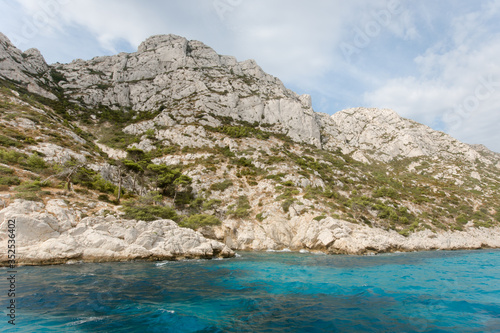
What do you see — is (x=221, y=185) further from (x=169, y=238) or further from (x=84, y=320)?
(x=84, y=320)

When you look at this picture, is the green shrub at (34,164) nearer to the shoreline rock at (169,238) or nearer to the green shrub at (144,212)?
the shoreline rock at (169,238)

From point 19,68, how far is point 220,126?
205 feet

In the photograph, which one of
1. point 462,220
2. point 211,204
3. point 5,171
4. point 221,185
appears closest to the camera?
point 5,171

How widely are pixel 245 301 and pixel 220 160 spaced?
152ft

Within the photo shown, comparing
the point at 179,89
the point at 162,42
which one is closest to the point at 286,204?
the point at 179,89

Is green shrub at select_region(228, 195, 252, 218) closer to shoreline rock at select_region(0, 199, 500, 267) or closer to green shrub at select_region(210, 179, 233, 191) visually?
shoreline rock at select_region(0, 199, 500, 267)

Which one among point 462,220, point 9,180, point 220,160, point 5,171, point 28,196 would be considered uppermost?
point 220,160

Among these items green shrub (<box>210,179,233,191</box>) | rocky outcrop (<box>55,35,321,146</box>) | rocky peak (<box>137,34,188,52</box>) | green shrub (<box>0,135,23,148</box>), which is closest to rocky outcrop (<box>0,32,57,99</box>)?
rocky outcrop (<box>55,35,321,146</box>)

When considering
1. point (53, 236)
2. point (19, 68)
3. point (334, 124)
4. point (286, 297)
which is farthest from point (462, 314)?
point (334, 124)

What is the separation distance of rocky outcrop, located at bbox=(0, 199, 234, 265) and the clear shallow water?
1.80 m

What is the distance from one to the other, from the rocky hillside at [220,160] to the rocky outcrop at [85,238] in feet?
1.07

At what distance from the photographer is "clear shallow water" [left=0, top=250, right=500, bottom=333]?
6739 millimetres

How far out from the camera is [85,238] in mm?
17969

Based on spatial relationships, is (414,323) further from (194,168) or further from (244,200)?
(194,168)
